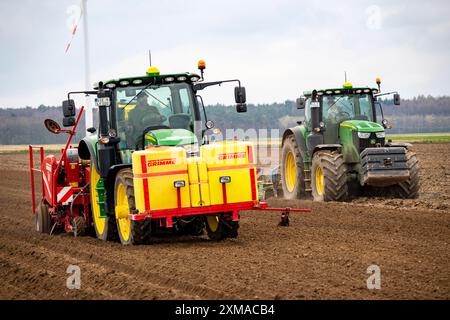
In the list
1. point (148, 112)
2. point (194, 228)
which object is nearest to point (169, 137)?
point (148, 112)

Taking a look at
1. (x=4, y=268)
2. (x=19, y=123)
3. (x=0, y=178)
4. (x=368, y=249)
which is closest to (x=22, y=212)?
(x=4, y=268)

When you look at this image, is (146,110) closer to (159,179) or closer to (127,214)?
(127,214)

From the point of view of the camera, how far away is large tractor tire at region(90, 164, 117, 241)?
1224cm

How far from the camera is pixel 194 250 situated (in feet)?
34.7

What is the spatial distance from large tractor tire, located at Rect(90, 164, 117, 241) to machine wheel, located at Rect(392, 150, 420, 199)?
6451 millimetres

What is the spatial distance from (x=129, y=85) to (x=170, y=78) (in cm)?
59

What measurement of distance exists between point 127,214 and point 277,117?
3853 centimetres

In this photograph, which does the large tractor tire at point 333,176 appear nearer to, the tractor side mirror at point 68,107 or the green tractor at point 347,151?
the green tractor at point 347,151

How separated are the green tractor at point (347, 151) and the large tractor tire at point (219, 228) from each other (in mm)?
5133

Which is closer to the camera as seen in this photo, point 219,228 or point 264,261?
point 264,261

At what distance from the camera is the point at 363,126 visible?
16906 millimetres

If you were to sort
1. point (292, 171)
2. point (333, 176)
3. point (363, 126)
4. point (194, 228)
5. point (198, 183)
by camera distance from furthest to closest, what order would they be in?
point (292, 171) → point (363, 126) → point (333, 176) → point (194, 228) → point (198, 183)

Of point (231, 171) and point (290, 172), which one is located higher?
point (231, 171)

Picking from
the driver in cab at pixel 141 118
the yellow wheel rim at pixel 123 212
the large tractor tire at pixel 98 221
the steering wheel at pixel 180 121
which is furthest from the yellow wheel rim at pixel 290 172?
the yellow wheel rim at pixel 123 212
